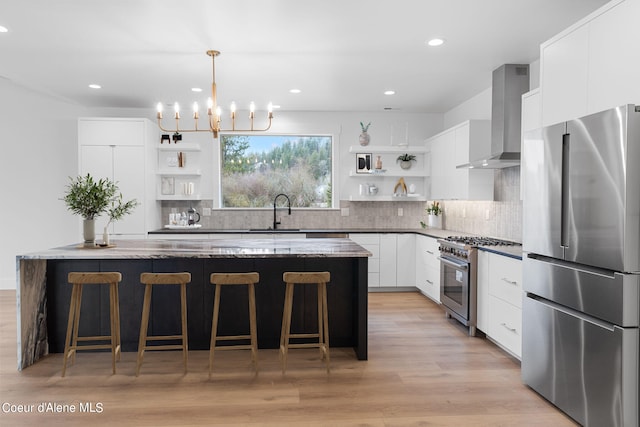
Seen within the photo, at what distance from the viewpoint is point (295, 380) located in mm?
3217

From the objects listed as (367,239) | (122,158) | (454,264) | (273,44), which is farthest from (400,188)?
(122,158)

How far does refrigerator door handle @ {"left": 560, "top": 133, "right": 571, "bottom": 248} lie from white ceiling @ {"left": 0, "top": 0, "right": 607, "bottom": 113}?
1.17 metres

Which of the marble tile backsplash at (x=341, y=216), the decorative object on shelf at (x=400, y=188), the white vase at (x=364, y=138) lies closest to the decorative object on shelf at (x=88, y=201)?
the marble tile backsplash at (x=341, y=216)

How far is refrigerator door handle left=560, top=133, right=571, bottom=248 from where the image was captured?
265 centimetres

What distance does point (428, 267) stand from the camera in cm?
Result: 568

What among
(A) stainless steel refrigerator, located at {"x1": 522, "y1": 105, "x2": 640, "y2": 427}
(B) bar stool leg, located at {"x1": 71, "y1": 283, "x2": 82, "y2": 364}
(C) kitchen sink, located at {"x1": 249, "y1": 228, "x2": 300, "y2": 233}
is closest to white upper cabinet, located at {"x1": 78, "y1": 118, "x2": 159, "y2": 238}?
(C) kitchen sink, located at {"x1": 249, "y1": 228, "x2": 300, "y2": 233}

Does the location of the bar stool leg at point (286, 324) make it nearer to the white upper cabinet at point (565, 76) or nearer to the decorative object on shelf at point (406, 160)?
the white upper cabinet at point (565, 76)

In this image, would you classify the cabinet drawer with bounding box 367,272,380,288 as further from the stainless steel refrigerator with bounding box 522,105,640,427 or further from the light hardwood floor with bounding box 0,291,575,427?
the stainless steel refrigerator with bounding box 522,105,640,427

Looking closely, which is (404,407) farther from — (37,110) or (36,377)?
(37,110)

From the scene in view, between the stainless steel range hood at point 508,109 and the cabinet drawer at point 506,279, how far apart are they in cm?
116

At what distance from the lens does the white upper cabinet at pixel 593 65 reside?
2379 millimetres

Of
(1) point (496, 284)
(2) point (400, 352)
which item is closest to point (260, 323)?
(2) point (400, 352)

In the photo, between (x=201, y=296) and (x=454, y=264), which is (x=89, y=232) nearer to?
(x=201, y=296)

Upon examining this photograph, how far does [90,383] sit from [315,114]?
485 cm
